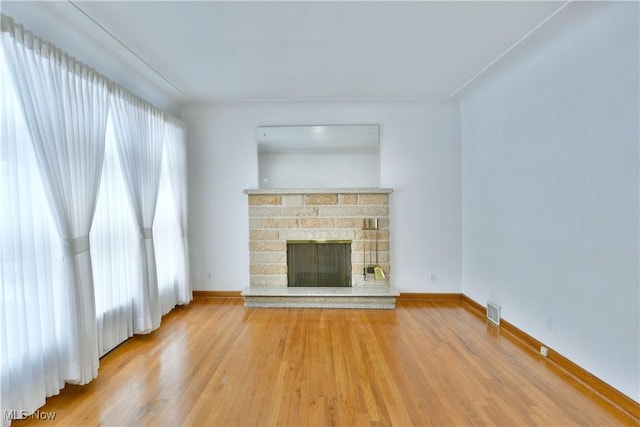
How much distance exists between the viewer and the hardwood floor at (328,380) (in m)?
1.82

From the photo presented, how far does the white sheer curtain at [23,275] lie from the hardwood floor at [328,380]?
26 cm

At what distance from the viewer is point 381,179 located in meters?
4.06

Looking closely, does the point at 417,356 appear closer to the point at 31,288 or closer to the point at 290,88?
the point at 31,288

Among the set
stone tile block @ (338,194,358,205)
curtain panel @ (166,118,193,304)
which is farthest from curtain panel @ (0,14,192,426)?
stone tile block @ (338,194,358,205)

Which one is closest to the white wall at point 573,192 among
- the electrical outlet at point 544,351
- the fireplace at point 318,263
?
the electrical outlet at point 544,351

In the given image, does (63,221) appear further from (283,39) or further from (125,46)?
(283,39)

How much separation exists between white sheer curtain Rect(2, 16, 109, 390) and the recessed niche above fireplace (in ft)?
6.79

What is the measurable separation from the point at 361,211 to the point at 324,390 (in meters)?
2.41

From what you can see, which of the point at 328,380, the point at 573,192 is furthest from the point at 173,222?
the point at 573,192

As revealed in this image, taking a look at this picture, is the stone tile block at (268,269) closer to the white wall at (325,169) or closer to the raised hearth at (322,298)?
the raised hearth at (322,298)

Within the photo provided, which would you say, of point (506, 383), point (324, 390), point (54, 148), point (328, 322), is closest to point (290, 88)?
point (54, 148)

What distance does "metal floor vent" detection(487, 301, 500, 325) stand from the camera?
3.18 m

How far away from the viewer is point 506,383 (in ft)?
7.06

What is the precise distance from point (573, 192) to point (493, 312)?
5.31 feet
